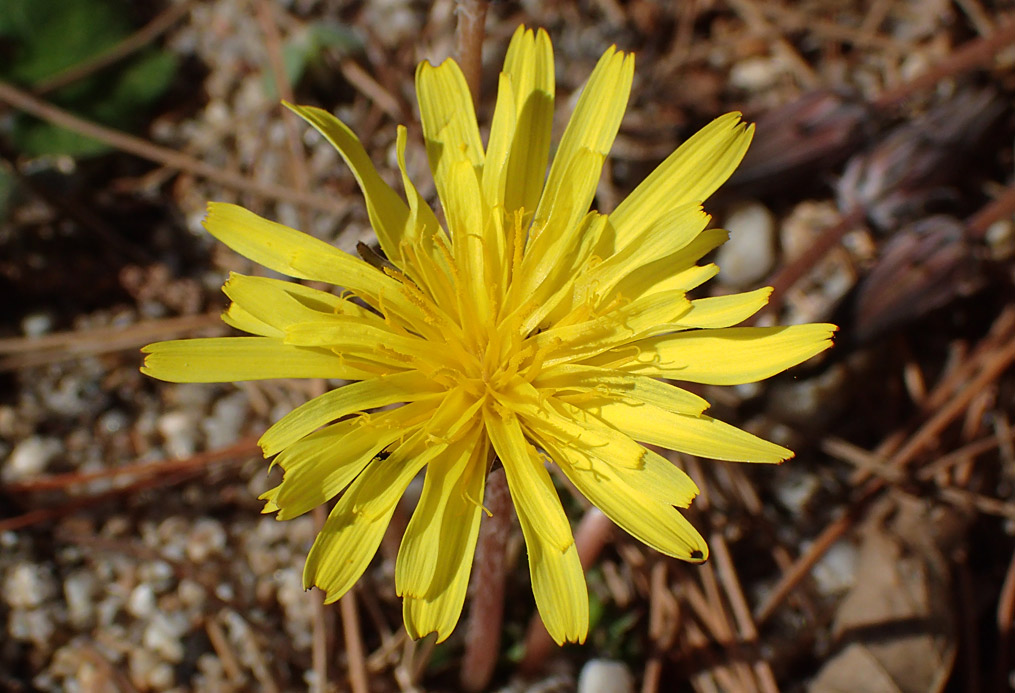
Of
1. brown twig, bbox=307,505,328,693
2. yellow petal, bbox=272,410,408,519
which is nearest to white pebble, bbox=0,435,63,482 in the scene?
brown twig, bbox=307,505,328,693

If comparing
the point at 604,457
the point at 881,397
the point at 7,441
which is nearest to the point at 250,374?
the point at 604,457

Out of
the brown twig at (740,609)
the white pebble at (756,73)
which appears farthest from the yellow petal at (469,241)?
the white pebble at (756,73)

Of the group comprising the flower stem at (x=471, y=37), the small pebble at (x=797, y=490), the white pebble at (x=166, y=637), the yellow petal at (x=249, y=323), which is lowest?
the small pebble at (x=797, y=490)

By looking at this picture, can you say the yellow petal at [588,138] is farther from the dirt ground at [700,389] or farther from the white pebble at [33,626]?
the white pebble at [33,626]

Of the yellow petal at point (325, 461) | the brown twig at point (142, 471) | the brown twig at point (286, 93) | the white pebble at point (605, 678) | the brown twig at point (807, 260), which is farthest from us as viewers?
the brown twig at point (286, 93)

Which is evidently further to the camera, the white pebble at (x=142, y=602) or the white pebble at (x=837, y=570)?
the white pebble at (x=837, y=570)

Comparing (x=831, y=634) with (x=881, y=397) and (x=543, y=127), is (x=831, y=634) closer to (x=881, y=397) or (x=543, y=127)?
(x=881, y=397)

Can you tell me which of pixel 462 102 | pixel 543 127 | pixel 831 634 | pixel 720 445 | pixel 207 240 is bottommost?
pixel 831 634
